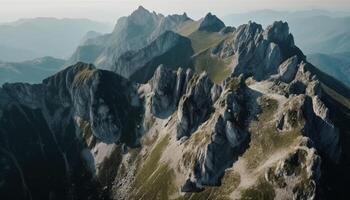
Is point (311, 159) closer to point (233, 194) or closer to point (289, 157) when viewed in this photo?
point (289, 157)

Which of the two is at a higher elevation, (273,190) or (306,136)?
(306,136)

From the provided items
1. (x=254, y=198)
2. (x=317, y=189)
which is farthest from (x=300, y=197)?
(x=254, y=198)

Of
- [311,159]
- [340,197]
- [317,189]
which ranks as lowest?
[340,197]

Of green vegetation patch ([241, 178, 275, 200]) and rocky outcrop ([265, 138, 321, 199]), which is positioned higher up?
rocky outcrop ([265, 138, 321, 199])

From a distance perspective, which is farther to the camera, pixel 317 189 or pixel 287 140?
pixel 287 140

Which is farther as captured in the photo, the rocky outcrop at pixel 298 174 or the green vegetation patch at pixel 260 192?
the green vegetation patch at pixel 260 192

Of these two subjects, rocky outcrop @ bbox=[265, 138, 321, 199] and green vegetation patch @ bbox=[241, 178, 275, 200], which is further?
green vegetation patch @ bbox=[241, 178, 275, 200]

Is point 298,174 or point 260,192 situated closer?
point 298,174

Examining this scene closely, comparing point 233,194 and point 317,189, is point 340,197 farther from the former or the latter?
point 233,194

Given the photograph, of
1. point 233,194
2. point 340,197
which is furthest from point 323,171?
point 233,194

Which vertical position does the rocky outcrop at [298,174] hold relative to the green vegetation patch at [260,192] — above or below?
above

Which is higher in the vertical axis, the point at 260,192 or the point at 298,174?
the point at 298,174
